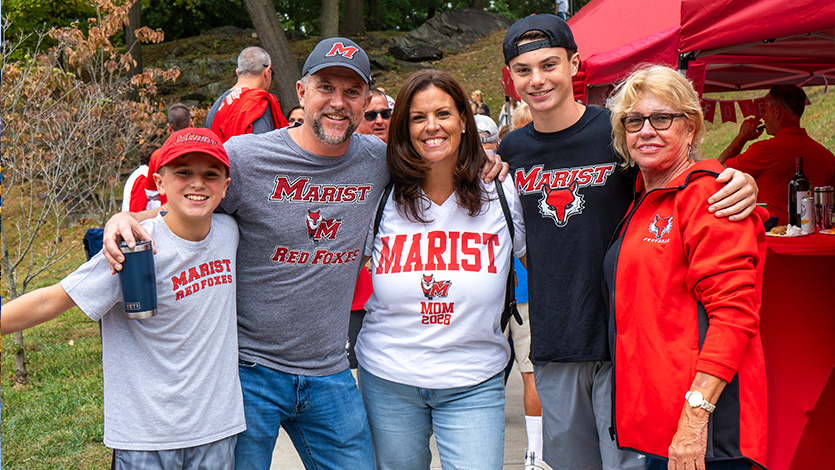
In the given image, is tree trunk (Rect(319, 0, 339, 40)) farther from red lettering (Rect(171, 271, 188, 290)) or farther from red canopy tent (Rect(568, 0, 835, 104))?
red lettering (Rect(171, 271, 188, 290))

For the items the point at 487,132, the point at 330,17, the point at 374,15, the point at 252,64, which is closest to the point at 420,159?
the point at 252,64

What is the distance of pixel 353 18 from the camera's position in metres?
24.7

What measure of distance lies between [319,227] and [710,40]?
257 cm

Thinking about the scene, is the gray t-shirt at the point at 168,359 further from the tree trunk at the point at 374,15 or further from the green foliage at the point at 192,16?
the tree trunk at the point at 374,15

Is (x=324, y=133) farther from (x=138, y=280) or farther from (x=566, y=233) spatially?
(x=566, y=233)

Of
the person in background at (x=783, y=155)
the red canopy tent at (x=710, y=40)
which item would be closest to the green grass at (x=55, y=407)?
the red canopy tent at (x=710, y=40)

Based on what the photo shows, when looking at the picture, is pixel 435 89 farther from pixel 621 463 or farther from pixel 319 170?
pixel 621 463

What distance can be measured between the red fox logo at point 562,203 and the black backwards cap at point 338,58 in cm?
96

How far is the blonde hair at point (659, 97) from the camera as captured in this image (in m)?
2.56

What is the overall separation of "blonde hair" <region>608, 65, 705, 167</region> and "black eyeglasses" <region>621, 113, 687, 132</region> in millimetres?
40

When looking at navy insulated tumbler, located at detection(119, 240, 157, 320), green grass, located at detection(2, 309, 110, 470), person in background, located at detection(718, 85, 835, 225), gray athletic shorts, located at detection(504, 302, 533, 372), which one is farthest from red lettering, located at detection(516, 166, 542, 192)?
person in background, located at detection(718, 85, 835, 225)

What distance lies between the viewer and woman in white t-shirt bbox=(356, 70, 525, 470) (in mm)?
2816

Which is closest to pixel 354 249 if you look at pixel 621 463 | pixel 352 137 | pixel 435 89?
pixel 352 137

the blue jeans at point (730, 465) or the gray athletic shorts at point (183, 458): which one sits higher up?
the gray athletic shorts at point (183, 458)
